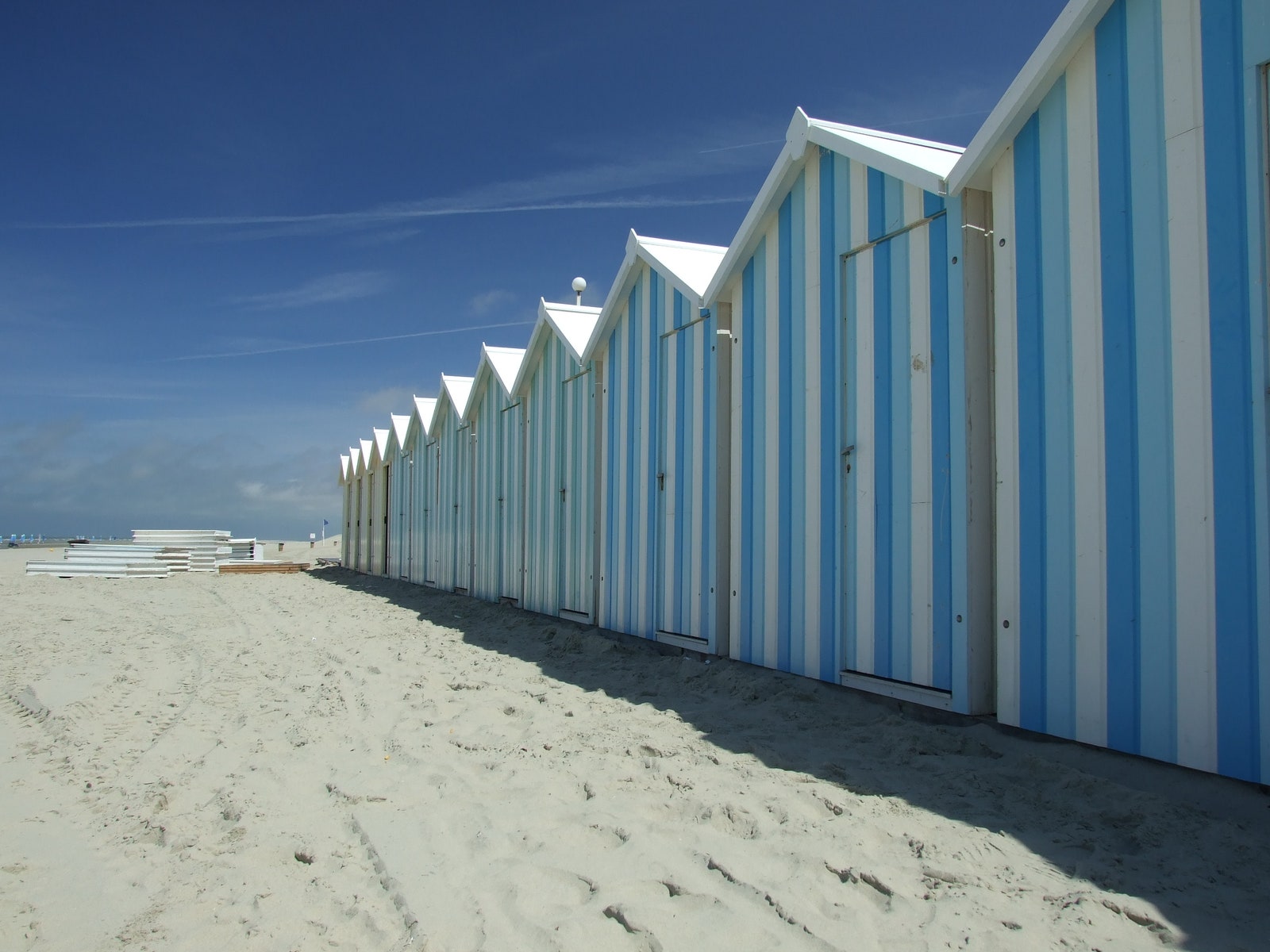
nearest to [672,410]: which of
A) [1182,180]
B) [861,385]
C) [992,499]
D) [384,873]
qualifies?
[861,385]

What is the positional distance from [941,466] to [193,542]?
22.0 meters

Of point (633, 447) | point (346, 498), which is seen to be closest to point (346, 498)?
point (346, 498)

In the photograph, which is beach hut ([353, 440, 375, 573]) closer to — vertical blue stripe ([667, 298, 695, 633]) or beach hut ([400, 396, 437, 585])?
beach hut ([400, 396, 437, 585])

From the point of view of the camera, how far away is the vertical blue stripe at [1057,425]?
3791mm

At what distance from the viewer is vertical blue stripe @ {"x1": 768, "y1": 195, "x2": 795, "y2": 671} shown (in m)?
5.82

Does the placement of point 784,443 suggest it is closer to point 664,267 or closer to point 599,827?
point 664,267

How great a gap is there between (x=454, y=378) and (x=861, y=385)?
11.5 m

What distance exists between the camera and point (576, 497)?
970cm

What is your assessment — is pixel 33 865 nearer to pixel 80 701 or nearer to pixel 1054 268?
pixel 80 701

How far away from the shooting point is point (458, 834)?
3197mm

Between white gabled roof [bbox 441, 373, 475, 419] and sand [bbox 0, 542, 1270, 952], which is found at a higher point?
white gabled roof [bbox 441, 373, 475, 419]

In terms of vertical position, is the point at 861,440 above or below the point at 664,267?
below

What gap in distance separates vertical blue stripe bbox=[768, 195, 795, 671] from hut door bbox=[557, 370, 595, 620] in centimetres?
356

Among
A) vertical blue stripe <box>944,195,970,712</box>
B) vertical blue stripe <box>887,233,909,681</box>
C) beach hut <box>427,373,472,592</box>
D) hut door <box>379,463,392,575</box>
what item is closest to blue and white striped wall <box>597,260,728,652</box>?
vertical blue stripe <box>887,233,909,681</box>
